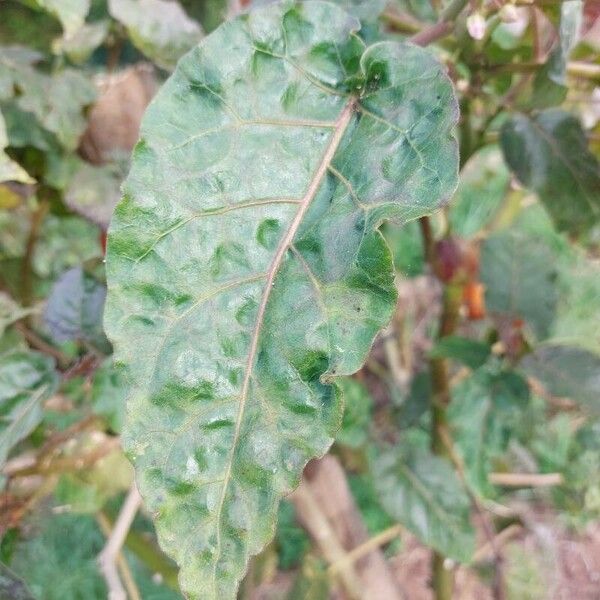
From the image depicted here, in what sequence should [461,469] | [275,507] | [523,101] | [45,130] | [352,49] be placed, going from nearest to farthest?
[275,507], [352,49], [523,101], [45,130], [461,469]

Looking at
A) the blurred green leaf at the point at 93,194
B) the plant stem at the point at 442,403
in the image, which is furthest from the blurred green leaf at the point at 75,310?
the plant stem at the point at 442,403

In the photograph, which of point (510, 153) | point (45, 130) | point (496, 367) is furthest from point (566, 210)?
point (45, 130)

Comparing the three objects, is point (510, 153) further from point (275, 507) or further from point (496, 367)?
point (275, 507)

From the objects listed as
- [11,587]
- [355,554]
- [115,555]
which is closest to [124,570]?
[115,555]

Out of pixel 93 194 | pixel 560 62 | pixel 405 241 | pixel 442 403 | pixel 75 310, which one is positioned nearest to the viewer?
pixel 560 62

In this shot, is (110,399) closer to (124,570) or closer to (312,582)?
(124,570)

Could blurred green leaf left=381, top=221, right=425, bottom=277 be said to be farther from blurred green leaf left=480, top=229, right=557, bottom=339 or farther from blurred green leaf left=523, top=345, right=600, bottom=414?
blurred green leaf left=523, top=345, right=600, bottom=414
